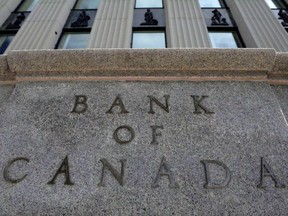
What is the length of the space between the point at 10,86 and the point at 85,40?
14.9 feet

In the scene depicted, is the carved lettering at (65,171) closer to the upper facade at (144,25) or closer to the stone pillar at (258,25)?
the upper facade at (144,25)

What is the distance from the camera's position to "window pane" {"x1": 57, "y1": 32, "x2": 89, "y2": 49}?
9000 mm

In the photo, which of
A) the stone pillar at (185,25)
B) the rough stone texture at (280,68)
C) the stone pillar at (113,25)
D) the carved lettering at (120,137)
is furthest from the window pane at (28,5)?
the rough stone texture at (280,68)

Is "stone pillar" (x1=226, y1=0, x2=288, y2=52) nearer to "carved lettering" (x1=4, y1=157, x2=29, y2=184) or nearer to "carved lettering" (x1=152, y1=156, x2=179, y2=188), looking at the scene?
"carved lettering" (x1=152, y1=156, x2=179, y2=188)

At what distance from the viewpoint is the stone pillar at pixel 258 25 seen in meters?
8.05

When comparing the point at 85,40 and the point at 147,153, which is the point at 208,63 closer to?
the point at 147,153

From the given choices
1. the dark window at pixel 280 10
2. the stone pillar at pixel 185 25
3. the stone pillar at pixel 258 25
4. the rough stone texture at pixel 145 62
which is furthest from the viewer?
the dark window at pixel 280 10

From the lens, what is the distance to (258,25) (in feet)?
28.9

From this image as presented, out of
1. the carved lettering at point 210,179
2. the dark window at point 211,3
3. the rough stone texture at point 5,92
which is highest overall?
the dark window at point 211,3

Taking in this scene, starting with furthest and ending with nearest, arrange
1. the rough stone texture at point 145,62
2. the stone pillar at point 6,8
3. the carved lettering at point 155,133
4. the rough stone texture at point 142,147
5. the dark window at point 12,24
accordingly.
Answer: the stone pillar at point 6,8 < the dark window at point 12,24 < the rough stone texture at point 145,62 < the carved lettering at point 155,133 < the rough stone texture at point 142,147

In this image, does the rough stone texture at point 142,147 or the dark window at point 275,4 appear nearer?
the rough stone texture at point 142,147

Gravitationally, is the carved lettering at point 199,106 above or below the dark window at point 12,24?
below

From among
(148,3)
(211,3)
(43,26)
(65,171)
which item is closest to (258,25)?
(211,3)

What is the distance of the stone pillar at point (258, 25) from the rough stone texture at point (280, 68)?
129 inches
